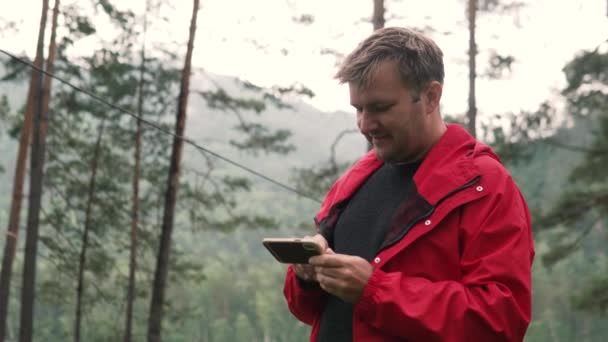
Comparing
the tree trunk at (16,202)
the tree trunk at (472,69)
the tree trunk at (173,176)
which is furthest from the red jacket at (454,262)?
the tree trunk at (16,202)

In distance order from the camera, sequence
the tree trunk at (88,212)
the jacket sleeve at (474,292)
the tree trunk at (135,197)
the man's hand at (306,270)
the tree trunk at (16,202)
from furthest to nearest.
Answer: the tree trunk at (88,212), the tree trunk at (135,197), the tree trunk at (16,202), the man's hand at (306,270), the jacket sleeve at (474,292)

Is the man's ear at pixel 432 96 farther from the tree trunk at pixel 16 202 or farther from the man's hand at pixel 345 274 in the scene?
the tree trunk at pixel 16 202

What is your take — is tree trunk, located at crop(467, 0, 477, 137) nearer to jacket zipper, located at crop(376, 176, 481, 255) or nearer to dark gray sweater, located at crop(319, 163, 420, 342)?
dark gray sweater, located at crop(319, 163, 420, 342)

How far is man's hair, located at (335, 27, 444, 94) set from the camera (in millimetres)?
1691

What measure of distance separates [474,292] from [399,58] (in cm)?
49

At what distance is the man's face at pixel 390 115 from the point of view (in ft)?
5.54

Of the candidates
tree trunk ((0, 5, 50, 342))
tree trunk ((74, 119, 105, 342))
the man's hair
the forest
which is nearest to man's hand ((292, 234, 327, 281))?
the man's hair

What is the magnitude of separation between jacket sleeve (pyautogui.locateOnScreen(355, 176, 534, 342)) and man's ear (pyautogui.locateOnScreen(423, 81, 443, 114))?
0.25m

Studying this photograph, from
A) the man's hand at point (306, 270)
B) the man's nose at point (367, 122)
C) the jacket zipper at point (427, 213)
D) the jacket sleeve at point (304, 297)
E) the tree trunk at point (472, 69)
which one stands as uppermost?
the tree trunk at point (472, 69)

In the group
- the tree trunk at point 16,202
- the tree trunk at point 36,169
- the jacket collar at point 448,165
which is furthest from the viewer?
the tree trunk at point 16,202

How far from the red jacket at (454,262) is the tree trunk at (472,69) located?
955 cm

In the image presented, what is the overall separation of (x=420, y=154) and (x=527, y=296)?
1.26 feet

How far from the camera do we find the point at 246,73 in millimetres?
13109

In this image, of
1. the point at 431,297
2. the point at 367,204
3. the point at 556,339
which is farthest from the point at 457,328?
the point at 556,339
